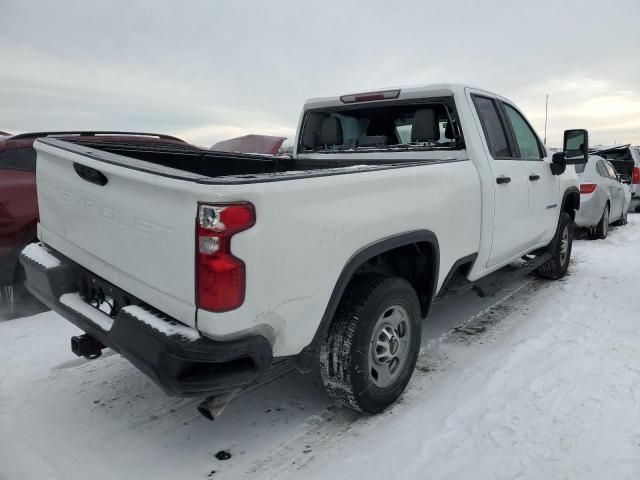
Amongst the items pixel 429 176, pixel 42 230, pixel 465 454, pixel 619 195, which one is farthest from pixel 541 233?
pixel 619 195

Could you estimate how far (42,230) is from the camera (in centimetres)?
298

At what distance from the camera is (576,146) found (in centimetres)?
484

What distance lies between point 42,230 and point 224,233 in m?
1.78

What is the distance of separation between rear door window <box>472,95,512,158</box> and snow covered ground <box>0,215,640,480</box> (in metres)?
1.52

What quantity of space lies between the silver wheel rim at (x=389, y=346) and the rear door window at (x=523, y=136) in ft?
7.25

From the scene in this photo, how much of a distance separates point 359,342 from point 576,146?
→ 3.66 m

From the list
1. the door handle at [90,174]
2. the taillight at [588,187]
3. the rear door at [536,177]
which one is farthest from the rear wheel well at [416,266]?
the taillight at [588,187]

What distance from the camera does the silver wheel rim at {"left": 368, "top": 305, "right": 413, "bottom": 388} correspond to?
106 inches

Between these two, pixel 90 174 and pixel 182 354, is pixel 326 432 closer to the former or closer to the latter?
pixel 182 354

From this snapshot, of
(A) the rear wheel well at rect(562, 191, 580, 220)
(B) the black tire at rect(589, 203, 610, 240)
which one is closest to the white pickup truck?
(A) the rear wheel well at rect(562, 191, 580, 220)

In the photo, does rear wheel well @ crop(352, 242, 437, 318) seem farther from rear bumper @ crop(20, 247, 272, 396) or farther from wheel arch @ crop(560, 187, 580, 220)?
wheel arch @ crop(560, 187, 580, 220)

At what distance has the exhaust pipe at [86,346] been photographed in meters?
2.52

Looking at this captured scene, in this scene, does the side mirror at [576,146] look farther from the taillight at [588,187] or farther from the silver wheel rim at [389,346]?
the taillight at [588,187]

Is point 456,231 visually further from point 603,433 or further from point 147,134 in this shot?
point 147,134
